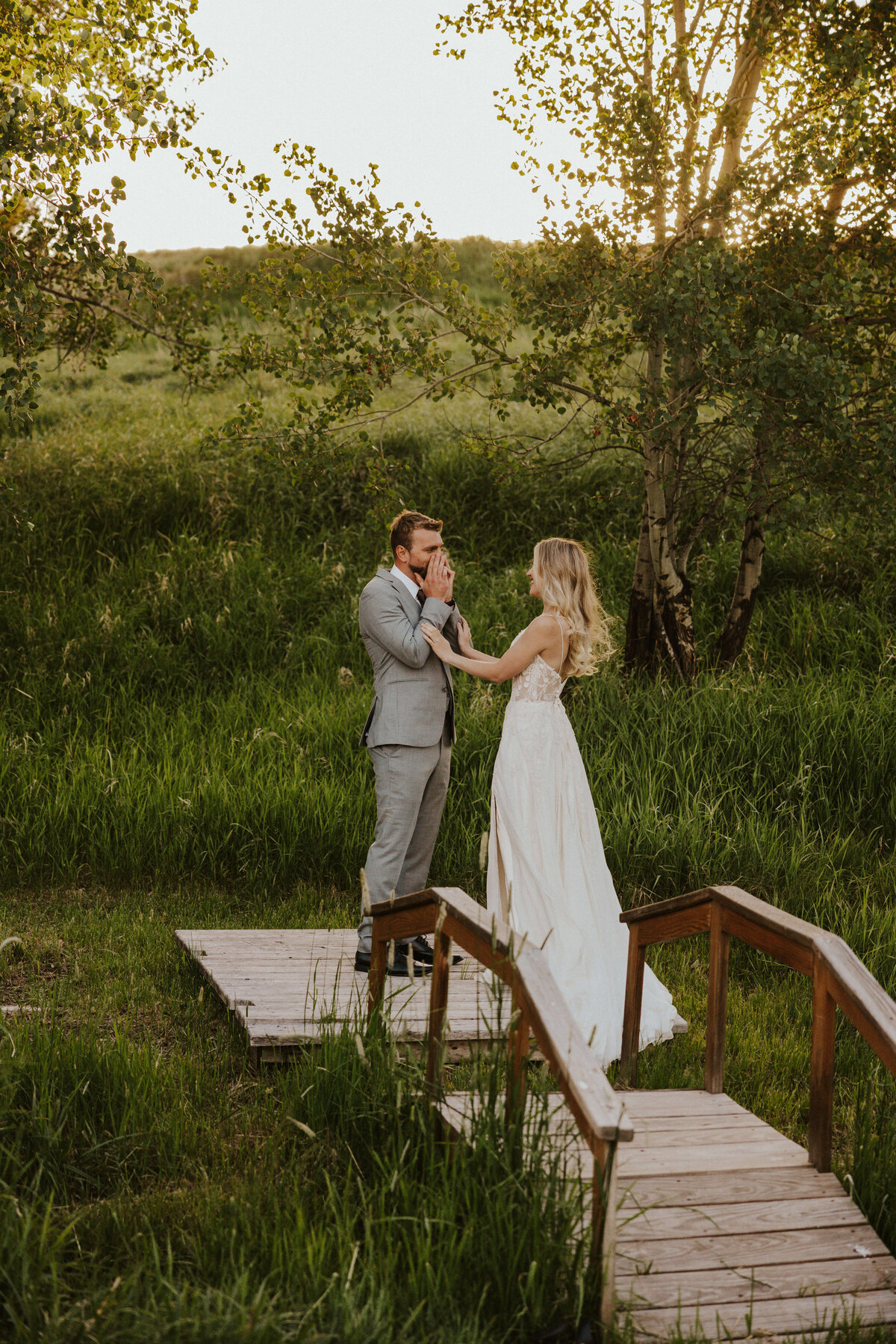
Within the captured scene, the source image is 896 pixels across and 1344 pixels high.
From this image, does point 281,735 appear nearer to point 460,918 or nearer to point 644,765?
point 644,765

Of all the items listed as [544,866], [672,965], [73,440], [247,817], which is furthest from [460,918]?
[73,440]

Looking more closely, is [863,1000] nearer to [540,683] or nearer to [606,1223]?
[606,1223]

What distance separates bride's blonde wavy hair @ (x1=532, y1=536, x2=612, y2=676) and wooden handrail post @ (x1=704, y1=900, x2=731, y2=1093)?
187 cm

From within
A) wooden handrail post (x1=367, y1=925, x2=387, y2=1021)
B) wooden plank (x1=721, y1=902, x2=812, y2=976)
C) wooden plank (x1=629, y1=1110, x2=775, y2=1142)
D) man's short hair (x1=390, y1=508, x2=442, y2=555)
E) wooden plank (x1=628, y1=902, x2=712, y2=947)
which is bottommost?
wooden plank (x1=629, y1=1110, x2=775, y2=1142)

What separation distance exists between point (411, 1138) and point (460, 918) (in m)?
0.70

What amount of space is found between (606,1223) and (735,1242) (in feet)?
2.35

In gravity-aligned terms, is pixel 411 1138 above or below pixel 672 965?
above

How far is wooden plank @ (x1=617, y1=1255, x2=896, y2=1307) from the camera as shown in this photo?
9.30 feet

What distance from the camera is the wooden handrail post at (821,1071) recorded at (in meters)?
3.59

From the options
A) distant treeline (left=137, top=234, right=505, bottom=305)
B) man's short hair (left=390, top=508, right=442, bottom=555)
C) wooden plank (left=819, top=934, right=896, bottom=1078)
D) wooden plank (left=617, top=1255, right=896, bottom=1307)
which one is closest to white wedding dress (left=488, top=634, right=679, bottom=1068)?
man's short hair (left=390, top=508, right=442, bottom=555)

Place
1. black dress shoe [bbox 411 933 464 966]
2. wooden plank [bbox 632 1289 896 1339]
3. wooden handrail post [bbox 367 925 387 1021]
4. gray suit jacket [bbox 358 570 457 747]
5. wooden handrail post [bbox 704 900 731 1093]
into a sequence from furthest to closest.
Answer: black dress shoe [bbox 411 933 464 966] → gray suit jacket [bbox 358 570 457 747] → wooden handrail post [bbox 367 925 387 1021] → wooden handrail post [bbox 704 900 731 1093] → wooden plank [bbox 632 1289 896 1339]

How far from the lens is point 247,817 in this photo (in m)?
7.70

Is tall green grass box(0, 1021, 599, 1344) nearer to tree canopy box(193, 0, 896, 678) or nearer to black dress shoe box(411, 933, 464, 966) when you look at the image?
black dress shoe box(411, 933, 464, 966)

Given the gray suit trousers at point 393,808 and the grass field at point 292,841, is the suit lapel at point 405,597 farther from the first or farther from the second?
the grass field at point 292,841
